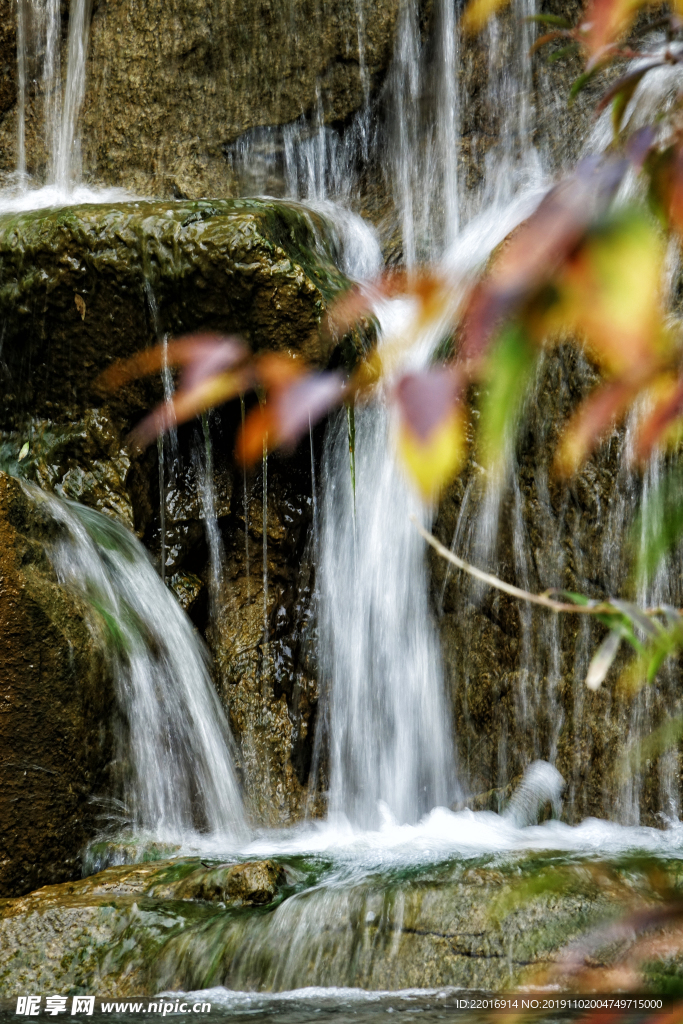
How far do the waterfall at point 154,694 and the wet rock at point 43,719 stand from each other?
7.6 inches

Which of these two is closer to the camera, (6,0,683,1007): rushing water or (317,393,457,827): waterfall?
(6,0,683,1007): rushing water

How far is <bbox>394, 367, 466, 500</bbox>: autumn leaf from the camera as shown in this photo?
572 mm

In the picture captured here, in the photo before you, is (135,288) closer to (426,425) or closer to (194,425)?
(194,425)

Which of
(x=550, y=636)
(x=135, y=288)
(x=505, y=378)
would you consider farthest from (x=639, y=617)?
(x=135, y=288)

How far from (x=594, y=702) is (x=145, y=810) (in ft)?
7.55

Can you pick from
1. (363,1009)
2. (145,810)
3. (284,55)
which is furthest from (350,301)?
(284,55)

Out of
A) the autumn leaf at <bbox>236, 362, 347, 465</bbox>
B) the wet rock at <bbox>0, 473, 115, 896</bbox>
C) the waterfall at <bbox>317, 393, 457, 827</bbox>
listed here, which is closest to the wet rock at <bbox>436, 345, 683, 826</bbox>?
the waterfall at <bbox>317, 393, 457, 827</bbox>

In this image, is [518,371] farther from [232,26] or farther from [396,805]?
[232,26]

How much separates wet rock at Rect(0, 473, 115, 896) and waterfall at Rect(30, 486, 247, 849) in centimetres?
19

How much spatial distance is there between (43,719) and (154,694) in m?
0.79

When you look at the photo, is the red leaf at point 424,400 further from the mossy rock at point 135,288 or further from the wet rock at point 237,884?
the mossy rock at point 135,288

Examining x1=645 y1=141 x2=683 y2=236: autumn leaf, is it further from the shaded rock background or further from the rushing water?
the shaded rock background

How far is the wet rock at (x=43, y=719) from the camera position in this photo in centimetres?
435

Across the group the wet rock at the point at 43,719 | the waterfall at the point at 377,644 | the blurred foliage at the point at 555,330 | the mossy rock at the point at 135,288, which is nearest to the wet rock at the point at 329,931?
the wet rock at the point at 43,719
